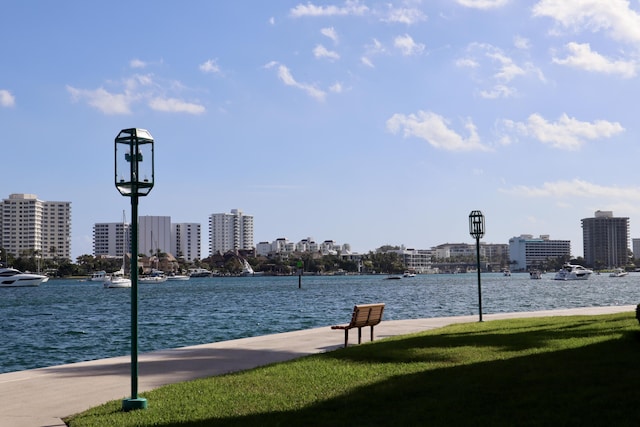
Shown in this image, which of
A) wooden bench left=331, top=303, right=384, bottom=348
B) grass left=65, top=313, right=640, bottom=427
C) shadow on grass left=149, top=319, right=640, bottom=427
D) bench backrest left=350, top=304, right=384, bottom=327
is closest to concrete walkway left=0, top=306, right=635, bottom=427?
wooden bench left=331, top=303, right=384, bottom=348

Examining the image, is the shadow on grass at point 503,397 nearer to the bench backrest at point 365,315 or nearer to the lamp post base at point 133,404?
the lamp post base at point 133,404

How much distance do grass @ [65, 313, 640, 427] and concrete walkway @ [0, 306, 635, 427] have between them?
73 centimetres

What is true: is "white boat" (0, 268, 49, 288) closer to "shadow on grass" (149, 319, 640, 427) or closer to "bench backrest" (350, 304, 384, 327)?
"bench backrest" (350, 304, 384, 327)

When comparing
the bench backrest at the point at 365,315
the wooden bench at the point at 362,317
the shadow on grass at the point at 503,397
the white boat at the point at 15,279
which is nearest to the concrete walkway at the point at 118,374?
the wooden bench at the point at 362,317

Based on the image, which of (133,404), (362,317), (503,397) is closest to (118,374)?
(133,404)

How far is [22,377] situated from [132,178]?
5366 mm

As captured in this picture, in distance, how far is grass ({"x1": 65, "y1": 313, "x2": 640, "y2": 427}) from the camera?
867 cm

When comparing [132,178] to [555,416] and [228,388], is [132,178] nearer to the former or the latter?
[228,388]

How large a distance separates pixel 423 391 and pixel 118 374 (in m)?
6.36

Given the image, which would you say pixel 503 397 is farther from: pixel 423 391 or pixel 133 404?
pixel 133 404

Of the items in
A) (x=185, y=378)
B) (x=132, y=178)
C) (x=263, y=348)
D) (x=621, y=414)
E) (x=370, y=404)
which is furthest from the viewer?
(x=263, y=348)

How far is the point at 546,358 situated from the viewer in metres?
12.7

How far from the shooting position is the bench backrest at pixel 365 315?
17.0 m

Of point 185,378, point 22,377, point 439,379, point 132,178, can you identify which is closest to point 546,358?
point 439,379
